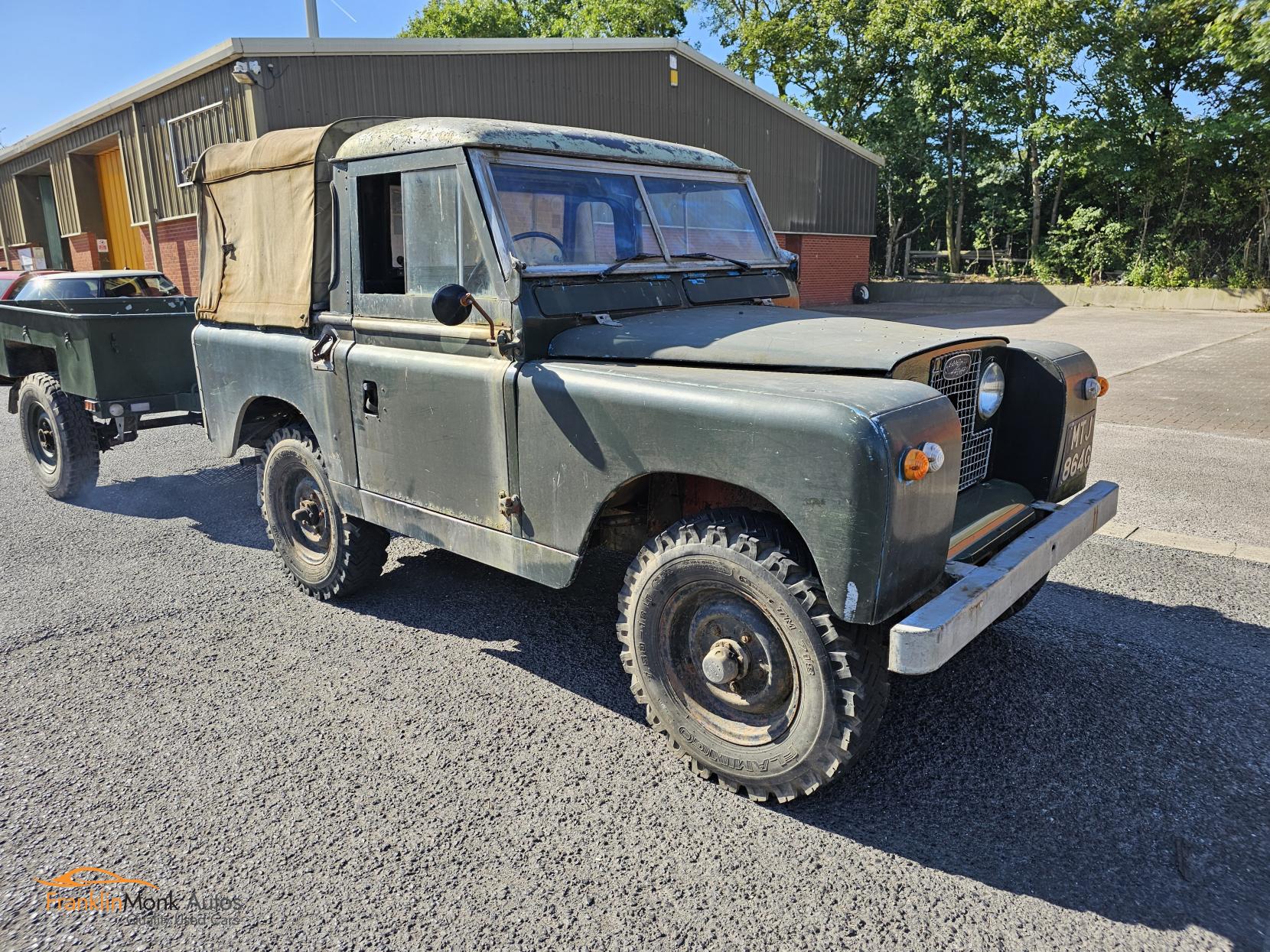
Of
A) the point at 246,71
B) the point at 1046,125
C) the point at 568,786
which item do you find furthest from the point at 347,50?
the point at 1046,125

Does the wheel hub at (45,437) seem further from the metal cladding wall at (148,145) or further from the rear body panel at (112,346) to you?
the metal cladding wall at (148,145)

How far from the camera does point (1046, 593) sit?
452 centimetres

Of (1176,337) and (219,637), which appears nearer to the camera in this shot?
(219,637)

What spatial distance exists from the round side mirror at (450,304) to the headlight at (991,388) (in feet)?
6.60

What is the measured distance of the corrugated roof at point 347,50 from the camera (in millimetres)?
12906

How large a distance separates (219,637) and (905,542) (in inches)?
129

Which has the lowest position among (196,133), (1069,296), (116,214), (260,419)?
(1069,296)

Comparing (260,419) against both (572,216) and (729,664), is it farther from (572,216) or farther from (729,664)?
(729,664)

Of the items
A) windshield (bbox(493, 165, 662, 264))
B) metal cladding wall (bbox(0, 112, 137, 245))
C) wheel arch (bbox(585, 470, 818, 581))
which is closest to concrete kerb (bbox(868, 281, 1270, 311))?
metal cladding wall (bbox(0, 112, 137, 245))

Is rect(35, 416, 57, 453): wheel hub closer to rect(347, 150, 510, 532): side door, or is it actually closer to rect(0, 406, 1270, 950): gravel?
rect(0, 406, 1270, 950): gravel

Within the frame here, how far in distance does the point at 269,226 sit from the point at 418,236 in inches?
49.6

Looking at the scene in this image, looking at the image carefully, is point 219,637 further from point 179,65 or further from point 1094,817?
point 179,65

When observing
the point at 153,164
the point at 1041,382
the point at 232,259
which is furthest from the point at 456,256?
the point at 153,164

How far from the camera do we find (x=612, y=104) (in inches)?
686
